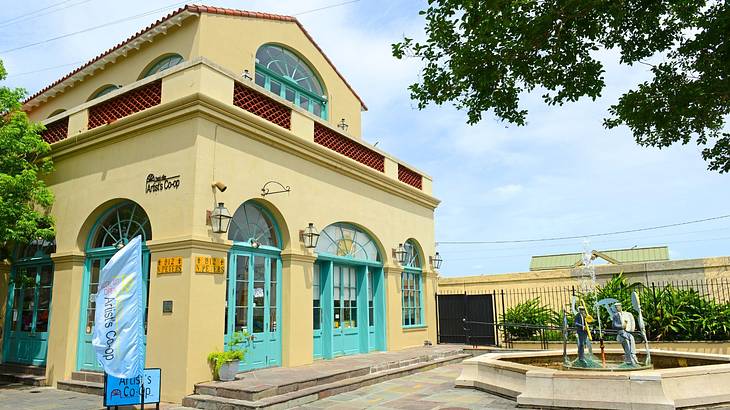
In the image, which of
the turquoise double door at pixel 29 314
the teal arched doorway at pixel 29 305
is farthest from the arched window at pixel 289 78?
the turquoise double door at pixel 29 314

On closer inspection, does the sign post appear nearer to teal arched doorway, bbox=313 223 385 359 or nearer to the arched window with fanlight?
teal arched doorway, bbox=313 223 385 359

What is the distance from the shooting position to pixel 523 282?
18.6m

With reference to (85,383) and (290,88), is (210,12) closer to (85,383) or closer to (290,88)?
(290,88)

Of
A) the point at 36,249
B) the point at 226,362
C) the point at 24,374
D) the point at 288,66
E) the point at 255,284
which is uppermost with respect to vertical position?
the point at 288,66

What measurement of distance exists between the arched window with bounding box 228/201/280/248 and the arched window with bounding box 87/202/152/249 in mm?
1443

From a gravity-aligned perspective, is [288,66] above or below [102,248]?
above

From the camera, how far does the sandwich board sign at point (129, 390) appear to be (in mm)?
6680

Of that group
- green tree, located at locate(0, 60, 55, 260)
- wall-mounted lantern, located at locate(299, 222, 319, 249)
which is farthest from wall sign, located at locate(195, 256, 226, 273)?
green tree, located at locate(0, 60, 55, 260)

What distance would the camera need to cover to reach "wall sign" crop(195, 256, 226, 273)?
8164 mm

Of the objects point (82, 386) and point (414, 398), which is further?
point (82, 386)

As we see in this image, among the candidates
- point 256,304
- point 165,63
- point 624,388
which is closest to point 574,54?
point 624,388

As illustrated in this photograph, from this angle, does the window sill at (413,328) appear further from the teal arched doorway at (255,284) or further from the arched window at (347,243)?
the teal arched doorway at (255,284)

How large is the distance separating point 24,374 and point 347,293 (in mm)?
6355

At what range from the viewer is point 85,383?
877cm
